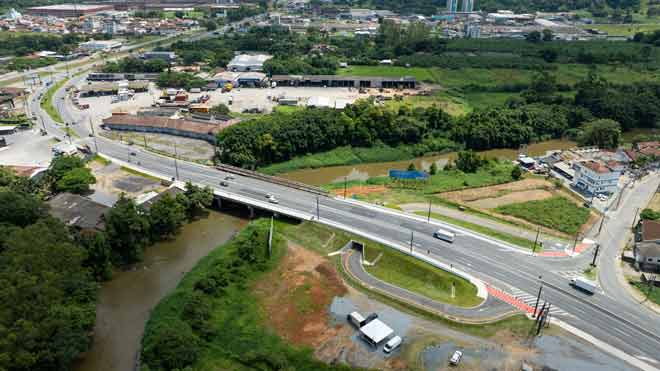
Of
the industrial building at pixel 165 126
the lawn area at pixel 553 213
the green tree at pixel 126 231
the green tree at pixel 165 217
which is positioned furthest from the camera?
the industrial building at pixel 165 126

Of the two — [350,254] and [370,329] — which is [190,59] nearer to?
[350,254]

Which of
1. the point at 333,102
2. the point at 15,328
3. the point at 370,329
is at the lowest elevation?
the point at 370,329

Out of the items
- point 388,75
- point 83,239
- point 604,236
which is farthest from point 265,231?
point 388,75

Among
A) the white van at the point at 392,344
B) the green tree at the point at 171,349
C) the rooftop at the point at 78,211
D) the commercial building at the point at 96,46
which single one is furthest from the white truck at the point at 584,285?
the commercial building at the point at 96,46

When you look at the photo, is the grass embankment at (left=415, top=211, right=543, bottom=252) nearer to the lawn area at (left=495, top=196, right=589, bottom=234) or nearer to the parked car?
the lawn area at (left=495, top=196, right=589, bottom=234)

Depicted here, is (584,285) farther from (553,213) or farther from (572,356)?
(553,213)

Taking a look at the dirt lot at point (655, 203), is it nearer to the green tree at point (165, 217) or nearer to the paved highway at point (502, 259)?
the paved highway at point (502, 259)
